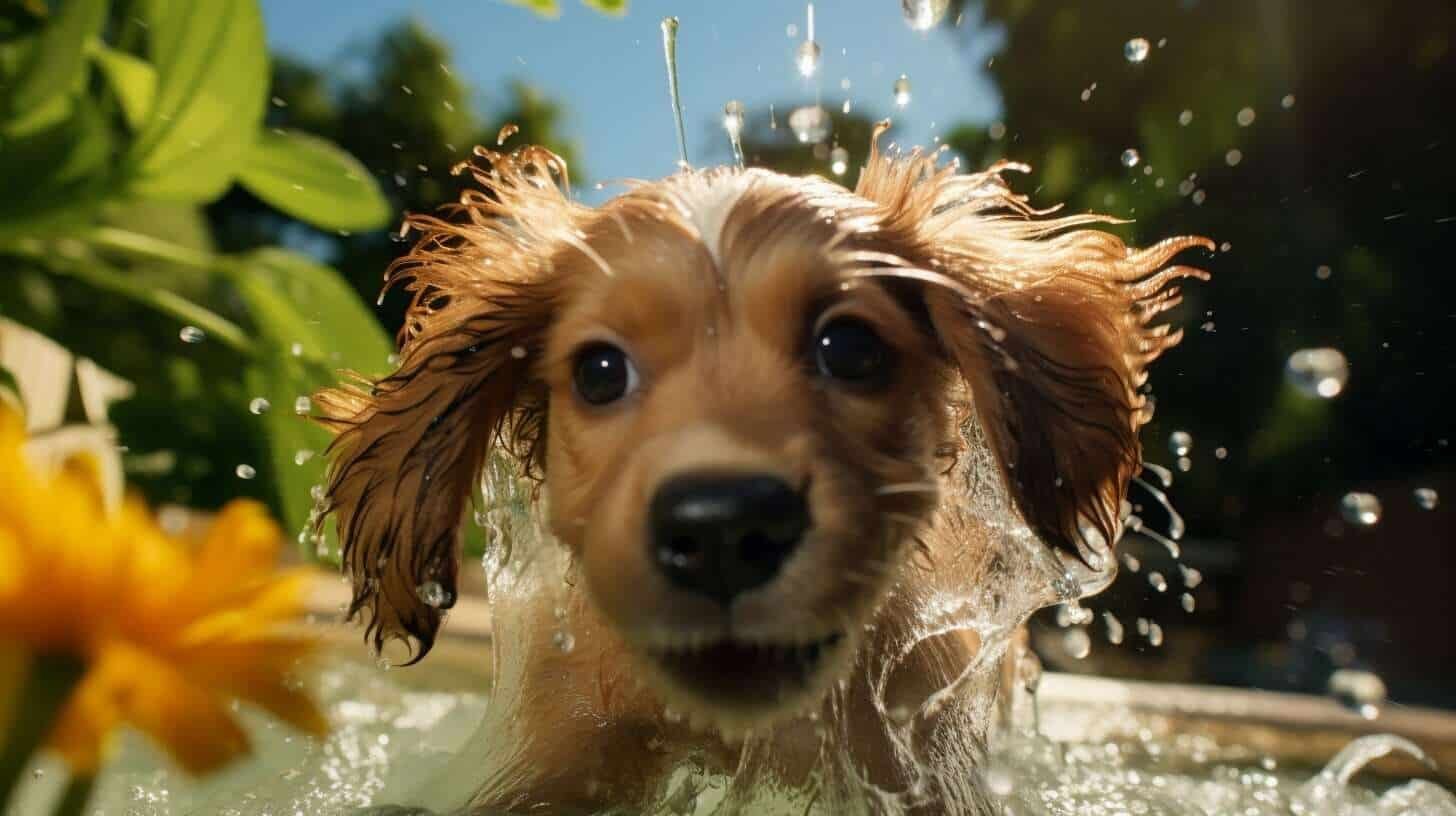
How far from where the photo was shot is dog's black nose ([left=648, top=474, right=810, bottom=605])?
1361 mm

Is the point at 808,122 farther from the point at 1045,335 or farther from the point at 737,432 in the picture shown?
the point at 737,432

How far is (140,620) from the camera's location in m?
0.56

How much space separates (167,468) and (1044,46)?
4853mm

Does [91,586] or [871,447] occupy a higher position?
[91,586]

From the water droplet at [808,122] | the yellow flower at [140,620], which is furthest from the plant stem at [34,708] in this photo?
the water droplet at [808,122]

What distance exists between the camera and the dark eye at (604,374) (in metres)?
1.73

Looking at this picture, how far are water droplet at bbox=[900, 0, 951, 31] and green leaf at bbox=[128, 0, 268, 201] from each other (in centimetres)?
174

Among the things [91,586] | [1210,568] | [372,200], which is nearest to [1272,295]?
[1210,568]

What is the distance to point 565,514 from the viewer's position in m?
1.79

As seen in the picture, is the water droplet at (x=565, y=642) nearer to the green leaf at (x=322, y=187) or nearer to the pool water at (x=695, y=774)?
the pool water at (x=695, y=774)

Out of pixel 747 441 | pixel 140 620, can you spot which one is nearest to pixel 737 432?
pixel 747 441

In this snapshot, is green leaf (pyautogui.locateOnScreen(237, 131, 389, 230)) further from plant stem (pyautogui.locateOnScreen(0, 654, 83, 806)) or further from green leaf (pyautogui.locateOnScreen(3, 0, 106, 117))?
plant stem (pyautogui.locateOnScreen(0, 654, 83, 806))

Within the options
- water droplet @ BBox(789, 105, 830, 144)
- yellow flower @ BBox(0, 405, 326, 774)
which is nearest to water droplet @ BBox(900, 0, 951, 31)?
water droplet @ BBox(789, 105, 830, 144)

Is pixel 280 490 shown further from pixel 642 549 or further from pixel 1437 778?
pixel 1437 778
